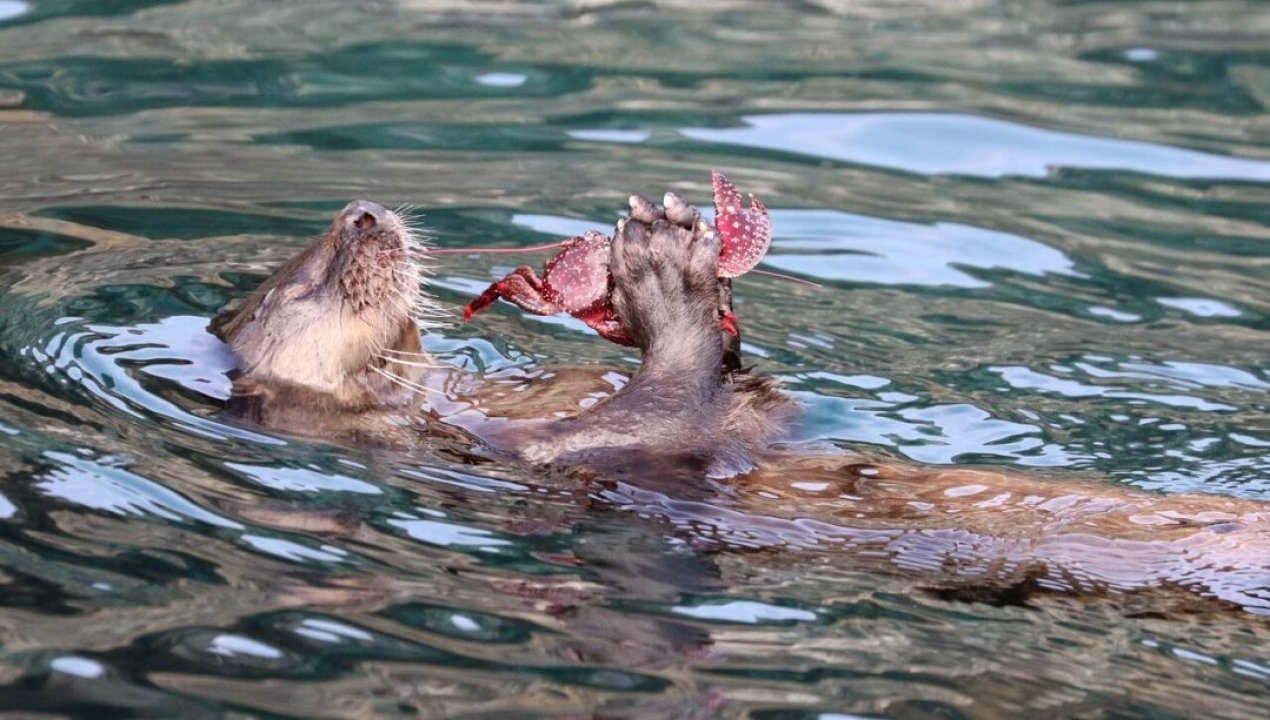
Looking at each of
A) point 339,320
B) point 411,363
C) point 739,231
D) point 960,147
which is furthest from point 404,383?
point 960,147

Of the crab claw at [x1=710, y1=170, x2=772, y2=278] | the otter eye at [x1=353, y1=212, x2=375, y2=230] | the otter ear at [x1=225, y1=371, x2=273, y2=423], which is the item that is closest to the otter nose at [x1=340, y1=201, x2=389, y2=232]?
the otter eye at [x1=353, y1=212, x2=375, y2=230]

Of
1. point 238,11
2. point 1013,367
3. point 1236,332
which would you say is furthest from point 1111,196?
point 238,11

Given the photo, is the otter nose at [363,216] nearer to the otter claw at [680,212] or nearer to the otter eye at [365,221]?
the otter eye at [365,221]

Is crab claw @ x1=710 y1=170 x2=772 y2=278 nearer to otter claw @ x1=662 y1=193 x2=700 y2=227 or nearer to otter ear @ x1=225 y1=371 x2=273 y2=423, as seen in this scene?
otter claw @ x1=662 y1=193 x2=700 y2=227

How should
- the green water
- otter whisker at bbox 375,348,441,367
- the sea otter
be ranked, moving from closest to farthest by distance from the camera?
the green water, the sea otter, otter whisker at bbox 375,348,441,367

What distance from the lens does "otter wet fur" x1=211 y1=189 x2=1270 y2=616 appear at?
13.9 ft

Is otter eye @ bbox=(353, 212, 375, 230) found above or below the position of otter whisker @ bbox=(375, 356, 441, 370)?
above

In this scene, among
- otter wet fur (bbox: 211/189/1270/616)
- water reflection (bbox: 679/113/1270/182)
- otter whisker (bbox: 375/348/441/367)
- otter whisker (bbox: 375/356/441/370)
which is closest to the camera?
otter wet fur (bbox: 211/189/1270/616)

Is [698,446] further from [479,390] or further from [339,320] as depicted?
[339,320]

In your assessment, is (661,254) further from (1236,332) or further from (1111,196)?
(1111,196)

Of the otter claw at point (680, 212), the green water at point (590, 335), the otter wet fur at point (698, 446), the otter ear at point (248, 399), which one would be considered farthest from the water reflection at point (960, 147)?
the otter ear at point (248, 399)

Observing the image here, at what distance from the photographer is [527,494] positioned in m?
4.55

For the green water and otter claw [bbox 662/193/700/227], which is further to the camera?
otter claw [bbox 662/193/700/227]

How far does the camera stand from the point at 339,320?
505cm
